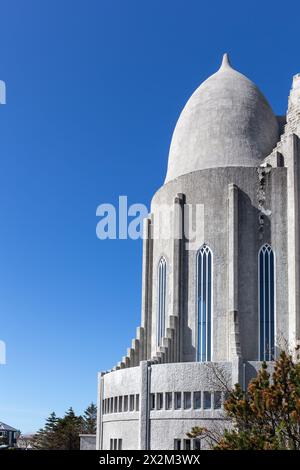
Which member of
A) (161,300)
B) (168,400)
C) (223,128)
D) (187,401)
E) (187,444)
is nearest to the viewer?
(187,444)

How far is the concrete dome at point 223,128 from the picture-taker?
1676 inches

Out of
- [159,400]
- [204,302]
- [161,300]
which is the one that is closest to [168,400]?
[159,400]

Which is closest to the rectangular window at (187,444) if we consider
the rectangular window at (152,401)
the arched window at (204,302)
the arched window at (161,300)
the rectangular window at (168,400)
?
the rectangular window at (168,400)

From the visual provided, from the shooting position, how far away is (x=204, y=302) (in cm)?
3931

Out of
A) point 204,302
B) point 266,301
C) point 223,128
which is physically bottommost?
point 266,301

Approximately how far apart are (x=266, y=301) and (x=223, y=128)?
1123 centimetres

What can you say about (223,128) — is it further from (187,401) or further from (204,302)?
(187,401)

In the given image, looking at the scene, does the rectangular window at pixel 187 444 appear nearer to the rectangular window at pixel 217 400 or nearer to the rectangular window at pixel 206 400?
the rectangular window at pixel 206 400

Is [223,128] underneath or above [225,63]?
underneath

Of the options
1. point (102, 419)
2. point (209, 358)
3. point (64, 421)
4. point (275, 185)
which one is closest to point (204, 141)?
point (275, 185)

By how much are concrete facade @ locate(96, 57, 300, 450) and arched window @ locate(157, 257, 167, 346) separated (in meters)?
0.15

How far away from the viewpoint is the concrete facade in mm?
34750

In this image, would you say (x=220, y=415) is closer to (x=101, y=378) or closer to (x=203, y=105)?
(x=101, y=378)

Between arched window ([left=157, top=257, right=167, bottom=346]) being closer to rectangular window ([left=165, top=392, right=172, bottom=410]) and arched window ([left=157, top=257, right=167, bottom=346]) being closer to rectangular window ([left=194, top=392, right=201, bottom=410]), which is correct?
Answer: rectangular window ([left=165, top=392, right=172, bottom=410])
